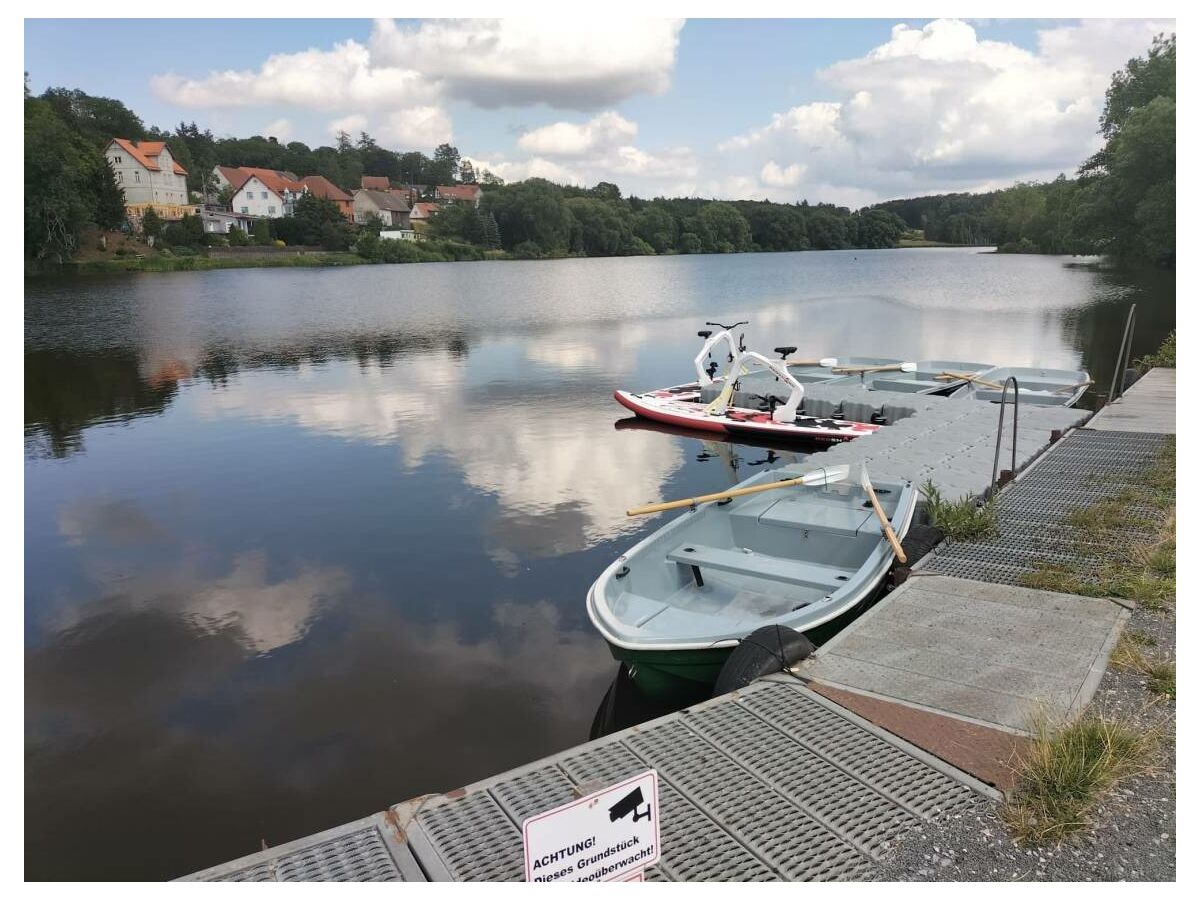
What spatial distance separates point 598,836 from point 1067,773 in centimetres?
273

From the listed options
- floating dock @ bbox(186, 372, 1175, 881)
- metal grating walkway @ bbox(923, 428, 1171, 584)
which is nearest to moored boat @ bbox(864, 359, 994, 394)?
metal grating walkway @ bbox(923, 428, 1171, 584)

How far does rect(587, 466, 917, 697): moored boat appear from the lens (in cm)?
754

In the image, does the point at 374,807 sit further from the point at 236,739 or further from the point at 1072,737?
the point at 1072,737

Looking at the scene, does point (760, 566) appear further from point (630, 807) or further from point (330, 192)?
point (330, 192)

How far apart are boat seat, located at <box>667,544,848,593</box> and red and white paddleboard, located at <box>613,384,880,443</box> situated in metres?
8.89

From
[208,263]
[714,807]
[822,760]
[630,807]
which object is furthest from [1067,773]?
[208,263]

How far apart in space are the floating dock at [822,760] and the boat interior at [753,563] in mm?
1332

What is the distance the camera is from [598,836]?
11.3 ft

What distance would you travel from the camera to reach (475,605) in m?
11.2

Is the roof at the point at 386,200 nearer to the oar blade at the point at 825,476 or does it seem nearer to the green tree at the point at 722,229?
the green tree at the point at 722,229

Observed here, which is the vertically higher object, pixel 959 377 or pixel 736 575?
pixel 959 377

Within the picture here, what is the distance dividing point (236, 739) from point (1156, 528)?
961cm

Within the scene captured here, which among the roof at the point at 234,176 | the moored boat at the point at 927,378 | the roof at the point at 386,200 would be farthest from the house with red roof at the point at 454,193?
the moored boat at the point at 927,378

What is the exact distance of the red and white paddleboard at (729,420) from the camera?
18.4 metres
